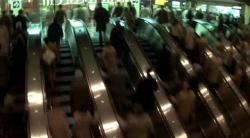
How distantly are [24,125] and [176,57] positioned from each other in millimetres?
4838

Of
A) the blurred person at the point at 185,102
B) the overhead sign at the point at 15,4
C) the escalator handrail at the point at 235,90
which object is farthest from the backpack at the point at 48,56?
the overhead sign at the point at 15,4

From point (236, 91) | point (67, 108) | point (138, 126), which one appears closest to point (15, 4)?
point (67, 108)

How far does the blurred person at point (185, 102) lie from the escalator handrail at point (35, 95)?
2.78m

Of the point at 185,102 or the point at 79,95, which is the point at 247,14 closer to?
the point at 185,102

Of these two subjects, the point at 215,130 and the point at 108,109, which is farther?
the point at 215,130

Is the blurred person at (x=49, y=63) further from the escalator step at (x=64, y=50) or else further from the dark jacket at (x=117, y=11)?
the dark jacket at (x=117, y=11)

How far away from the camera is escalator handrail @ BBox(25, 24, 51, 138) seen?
882cm

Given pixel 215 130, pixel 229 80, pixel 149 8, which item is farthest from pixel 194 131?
pixel 149 8

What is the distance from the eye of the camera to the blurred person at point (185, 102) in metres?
10.1

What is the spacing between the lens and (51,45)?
40.1ft

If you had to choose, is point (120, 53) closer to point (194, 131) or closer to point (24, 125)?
point (194, 131)

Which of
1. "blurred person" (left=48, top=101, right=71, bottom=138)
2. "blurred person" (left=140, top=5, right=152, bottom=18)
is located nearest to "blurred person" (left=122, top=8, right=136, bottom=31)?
"blurred person" (left=140, top=5, right=152, bottom=18)

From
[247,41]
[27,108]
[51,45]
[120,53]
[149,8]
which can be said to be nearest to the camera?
[27,108]

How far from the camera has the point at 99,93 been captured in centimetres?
1016
